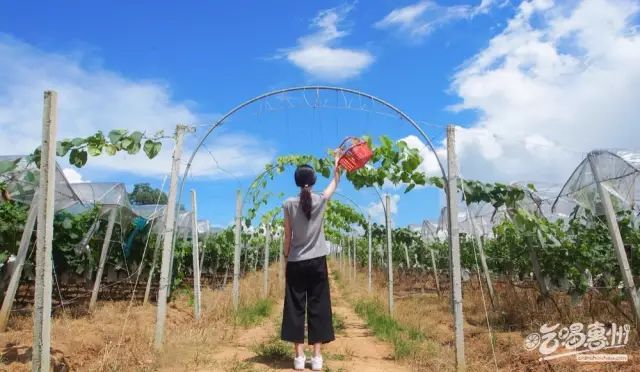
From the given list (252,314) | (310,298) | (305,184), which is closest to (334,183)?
(305,184)

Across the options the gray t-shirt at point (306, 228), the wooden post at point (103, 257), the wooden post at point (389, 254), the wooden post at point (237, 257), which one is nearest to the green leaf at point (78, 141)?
the gray t-shirt at point (306, 228)

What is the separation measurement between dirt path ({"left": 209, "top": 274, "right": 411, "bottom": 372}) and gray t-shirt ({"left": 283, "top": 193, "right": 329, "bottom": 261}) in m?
0.96

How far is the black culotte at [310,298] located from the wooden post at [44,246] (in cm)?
172

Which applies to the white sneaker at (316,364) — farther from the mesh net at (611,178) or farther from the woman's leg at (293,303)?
the mesh net at (611,178)

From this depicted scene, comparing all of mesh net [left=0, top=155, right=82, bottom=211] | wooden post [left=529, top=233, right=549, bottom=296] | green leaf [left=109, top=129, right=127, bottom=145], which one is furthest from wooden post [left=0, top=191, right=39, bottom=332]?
wooden post [left=529, top=233, right=549, bottom=296]

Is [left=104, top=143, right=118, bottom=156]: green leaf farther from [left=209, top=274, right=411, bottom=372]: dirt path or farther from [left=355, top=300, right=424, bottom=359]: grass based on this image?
[left=355, top=300, right=424, bottom=359]: grass

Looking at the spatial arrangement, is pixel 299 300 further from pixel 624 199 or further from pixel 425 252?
pixel 425 252

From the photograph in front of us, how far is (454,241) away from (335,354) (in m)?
1.61

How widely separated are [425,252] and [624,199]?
42.1ft

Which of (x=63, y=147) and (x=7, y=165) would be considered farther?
(x=7, y=165)

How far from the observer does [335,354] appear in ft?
17.1

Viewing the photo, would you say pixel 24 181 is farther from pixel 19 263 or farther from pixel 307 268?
pixel 307 268

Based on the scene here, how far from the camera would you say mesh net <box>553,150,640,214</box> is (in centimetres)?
582

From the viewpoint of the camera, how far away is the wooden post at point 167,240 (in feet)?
16.8
